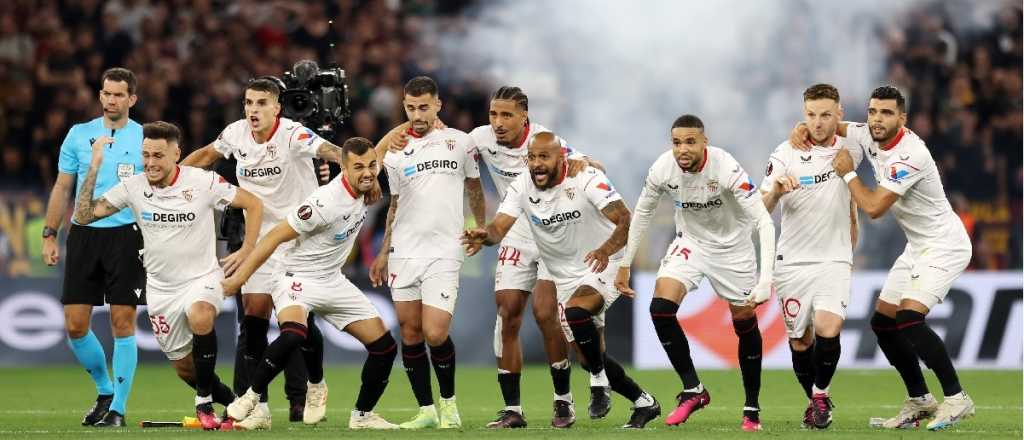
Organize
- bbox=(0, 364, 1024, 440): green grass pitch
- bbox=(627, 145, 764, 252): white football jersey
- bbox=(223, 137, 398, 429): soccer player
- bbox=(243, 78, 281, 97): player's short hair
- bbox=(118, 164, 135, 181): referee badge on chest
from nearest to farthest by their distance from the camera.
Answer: bbox=(0, 364, 1024, 440): green grass pitch → bbox=(223, 137, 398, 429): soccer player → bbox=(627, 145, 764, 252): white football jersey → bbox=(243, 78, 281, 97): player's short hair → bbox=(118, 164, 135, 181): referee badge on chest

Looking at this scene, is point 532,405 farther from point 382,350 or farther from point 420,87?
point 420,87

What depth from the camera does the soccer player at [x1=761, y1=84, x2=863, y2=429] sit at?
33.7 feet

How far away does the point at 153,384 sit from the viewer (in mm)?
14312

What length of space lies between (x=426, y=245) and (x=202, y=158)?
1664 mm

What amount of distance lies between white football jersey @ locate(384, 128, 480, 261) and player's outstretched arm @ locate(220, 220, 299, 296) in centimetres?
89

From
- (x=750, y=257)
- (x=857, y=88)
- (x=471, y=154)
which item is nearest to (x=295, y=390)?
(x=471, y=154)

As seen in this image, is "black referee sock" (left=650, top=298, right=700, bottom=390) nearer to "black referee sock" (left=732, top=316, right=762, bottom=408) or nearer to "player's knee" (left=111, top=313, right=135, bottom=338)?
"black referee sock" (left=732, top=316, right=762, bottom=408)

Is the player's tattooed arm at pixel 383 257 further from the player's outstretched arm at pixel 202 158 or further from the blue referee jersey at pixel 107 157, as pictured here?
the blue referee jersey at pixel 107 157

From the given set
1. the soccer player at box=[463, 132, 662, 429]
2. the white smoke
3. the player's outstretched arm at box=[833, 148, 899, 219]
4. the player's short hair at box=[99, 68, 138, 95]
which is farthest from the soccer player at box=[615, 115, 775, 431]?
the white smoke

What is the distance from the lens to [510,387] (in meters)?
10.5

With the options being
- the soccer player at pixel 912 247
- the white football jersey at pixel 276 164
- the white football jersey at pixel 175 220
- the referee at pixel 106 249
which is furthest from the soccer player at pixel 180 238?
the soccer player at pixel 912 247

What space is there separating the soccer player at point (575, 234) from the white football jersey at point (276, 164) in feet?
4.68

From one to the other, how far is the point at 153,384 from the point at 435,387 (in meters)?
2.56

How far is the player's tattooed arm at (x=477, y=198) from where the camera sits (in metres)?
10.8
